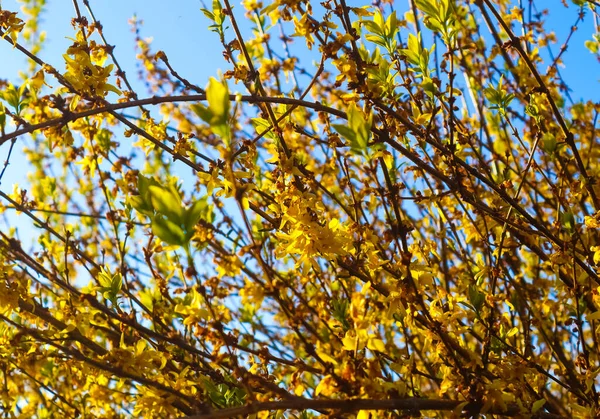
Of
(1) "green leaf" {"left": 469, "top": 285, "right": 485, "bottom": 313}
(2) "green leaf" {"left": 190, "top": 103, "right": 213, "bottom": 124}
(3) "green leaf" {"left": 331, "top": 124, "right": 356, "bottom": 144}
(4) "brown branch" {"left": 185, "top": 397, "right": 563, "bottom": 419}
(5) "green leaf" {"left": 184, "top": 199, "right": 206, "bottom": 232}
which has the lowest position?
(4) "brown branch" {"left": 185, "top": 397, "right": 563, "bottom": 419}

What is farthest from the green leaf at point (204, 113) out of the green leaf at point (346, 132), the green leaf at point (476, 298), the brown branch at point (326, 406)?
the green leaf at point (476, 298)

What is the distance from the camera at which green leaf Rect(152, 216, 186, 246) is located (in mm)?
959

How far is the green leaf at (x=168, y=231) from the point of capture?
959 mm

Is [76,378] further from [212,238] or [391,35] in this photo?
[391,35]

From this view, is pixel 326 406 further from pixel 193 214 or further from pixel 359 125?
pixel 359 125

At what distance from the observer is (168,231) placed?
964mm

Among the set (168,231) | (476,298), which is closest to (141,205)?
(168,231)

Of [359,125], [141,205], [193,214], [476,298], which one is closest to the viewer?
[193,214]

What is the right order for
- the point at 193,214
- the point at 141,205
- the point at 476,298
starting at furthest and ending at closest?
1. the point at 476,298
2. the point at 141,205
3. the point at 193,214

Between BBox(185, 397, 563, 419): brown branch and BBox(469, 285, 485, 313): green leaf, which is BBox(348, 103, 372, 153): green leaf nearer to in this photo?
BBox(185, 397, 563, 419): brown branch

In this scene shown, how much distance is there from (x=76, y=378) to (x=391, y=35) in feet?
6.39

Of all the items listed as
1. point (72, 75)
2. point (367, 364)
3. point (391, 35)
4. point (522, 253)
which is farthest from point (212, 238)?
point (522, 253)

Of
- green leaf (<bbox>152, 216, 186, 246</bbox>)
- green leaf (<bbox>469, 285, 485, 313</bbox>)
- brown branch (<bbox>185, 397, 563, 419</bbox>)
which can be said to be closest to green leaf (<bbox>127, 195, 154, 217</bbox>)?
green leaf (<bbox>152, 216, 186, 246</bbox>)

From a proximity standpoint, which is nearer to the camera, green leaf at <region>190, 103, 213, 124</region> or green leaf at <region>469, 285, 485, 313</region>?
green leaf at <region>190, 103, 213, 124</region>
